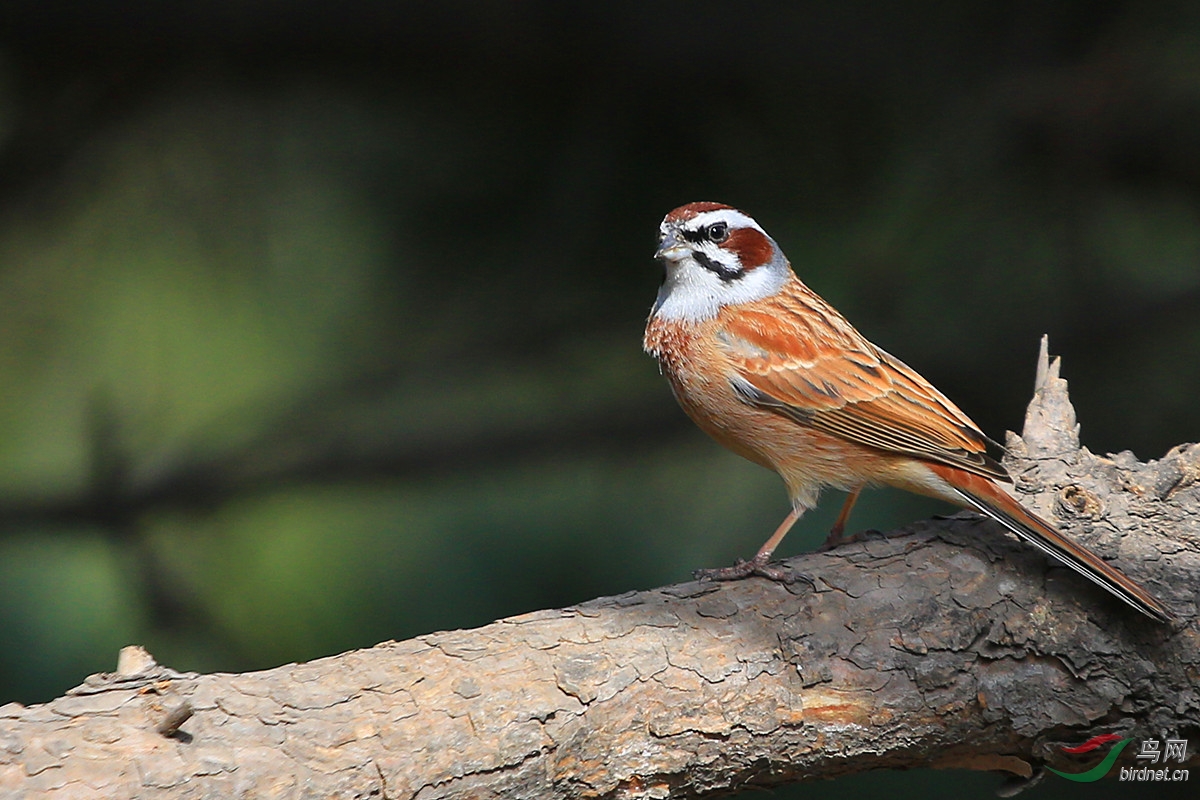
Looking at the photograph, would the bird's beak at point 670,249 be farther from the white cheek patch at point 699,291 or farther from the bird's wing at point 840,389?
the bird's wing at point 840,389

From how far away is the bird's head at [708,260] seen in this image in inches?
104

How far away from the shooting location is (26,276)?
326cm

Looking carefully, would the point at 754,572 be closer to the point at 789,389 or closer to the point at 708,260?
the point at 789,389

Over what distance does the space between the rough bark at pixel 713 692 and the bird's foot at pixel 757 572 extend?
26mm

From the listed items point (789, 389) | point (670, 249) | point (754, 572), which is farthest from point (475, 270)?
point (754, 572)

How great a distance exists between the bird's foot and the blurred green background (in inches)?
45.5

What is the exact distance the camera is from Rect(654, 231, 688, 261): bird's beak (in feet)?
8.66

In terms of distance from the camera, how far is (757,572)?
2.21 m

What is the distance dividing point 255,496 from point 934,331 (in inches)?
84.0

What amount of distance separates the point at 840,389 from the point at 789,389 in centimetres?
12

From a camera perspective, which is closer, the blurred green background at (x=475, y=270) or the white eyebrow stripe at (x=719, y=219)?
the white eyebrow stripe at (x=719, y=219)

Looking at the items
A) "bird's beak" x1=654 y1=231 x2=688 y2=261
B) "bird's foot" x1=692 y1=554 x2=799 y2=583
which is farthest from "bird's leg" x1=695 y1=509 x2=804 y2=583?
"bird's beak" x1=654 y1=231 x2=688 y2=261

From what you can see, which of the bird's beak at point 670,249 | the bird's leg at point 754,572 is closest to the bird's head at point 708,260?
the bird's beak at point 670,249

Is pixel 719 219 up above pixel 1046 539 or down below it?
above
